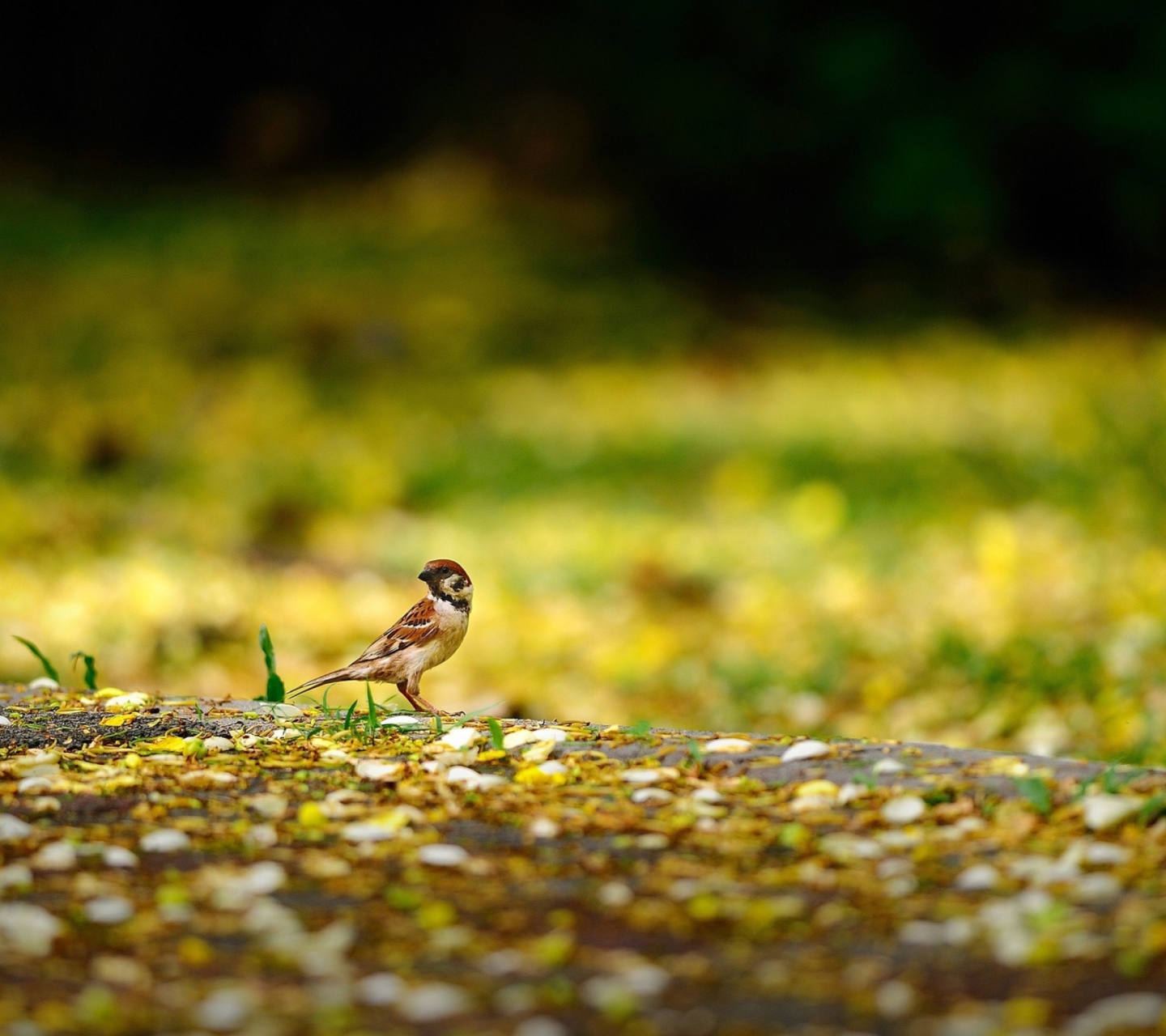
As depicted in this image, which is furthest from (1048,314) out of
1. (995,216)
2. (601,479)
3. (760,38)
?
(601,479)

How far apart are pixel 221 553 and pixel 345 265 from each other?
704 cm

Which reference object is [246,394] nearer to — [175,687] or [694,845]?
[175,687]

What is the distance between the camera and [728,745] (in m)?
2.66

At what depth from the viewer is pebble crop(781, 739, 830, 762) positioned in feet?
8.49

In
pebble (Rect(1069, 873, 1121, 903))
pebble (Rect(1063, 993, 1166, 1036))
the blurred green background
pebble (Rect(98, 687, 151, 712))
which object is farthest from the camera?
the blurred green background

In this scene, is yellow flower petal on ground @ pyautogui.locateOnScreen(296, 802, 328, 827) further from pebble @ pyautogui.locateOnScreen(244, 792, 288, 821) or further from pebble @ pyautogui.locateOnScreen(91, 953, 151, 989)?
pebble @ pyautogui.locateOnScreen(91, 953, 151, 989)

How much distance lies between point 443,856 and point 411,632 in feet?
2.06

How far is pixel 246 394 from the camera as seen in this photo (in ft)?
30.3

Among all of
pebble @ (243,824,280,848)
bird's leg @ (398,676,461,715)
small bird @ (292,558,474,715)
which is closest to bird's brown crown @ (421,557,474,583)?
small bird @ (292,558,474,715)

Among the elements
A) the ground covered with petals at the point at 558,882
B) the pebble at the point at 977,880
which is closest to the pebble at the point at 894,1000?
the ground covered with petals at the point at 558,882

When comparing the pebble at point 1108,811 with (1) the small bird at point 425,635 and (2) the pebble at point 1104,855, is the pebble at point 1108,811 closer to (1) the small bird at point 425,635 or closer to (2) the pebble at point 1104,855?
(2) the pebble at point 1104,855

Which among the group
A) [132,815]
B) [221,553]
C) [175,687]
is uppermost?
[221,553]

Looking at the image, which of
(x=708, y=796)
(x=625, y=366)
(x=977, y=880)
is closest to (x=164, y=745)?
(x=708, y=796)

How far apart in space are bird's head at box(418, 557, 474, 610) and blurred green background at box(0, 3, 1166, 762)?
214cm
